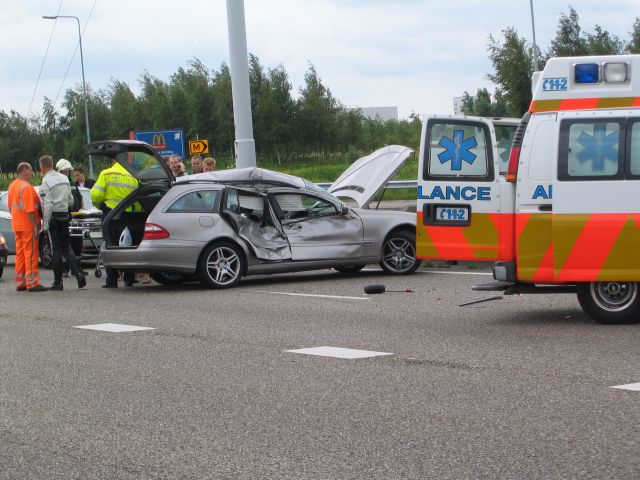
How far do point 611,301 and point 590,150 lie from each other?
4.52 ft

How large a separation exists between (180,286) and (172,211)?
1.48 metres

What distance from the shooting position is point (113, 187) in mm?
17484

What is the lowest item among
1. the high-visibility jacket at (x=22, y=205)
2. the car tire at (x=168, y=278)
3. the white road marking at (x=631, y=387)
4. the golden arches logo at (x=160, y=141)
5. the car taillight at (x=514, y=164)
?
the car tire at (x=168, y=278)

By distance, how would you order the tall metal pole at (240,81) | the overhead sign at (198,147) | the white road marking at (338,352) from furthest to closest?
the overhead sign at (198,147)
the tall metal pole at (240,81)
the white road marking at (338,352)

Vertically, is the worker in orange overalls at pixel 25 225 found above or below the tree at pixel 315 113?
below

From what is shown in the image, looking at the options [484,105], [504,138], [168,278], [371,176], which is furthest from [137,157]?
[484,105]

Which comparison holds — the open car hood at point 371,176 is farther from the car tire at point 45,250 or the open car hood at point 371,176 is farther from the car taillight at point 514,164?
the car taillight at point 514,164

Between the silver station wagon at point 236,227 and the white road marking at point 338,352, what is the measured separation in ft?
20.7

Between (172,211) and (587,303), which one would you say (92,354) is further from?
(172,211)

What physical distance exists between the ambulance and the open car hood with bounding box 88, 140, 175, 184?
695cm

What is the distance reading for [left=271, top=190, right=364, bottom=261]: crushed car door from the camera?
16.7 meters

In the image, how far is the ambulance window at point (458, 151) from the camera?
37.5ft

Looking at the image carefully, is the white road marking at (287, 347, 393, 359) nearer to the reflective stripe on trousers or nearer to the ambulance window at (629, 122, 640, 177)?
the ambulance window at (629, 122, 640, 177)

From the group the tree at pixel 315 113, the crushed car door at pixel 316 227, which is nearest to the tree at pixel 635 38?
the tree at pixel 315 113
